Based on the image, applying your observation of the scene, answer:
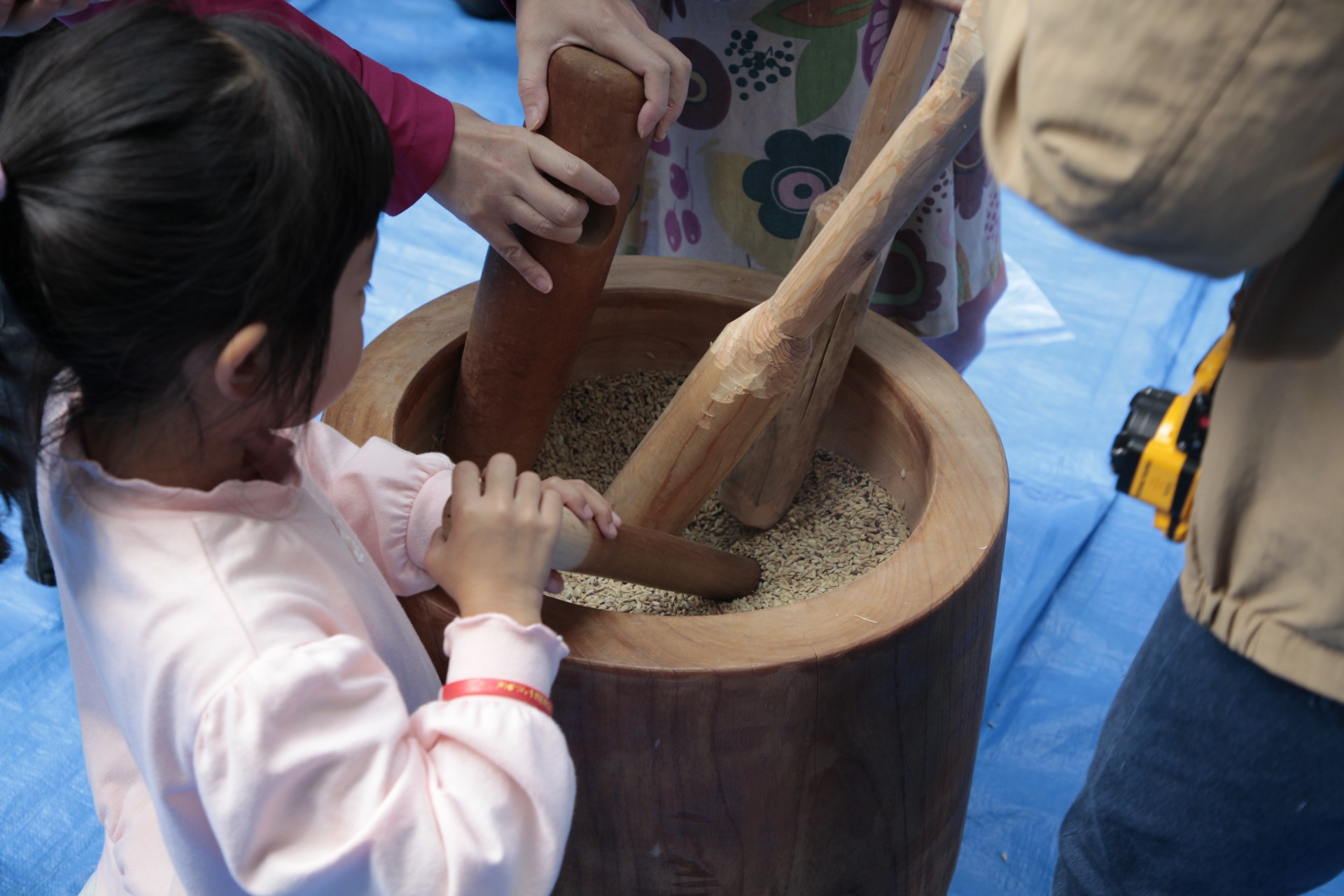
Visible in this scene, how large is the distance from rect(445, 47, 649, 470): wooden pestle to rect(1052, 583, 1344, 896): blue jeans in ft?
2.06

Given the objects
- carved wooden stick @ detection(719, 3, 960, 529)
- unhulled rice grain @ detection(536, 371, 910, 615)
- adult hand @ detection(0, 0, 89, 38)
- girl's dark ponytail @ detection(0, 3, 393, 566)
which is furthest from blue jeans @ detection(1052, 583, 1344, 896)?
adult hand @ detection(0, 0, 89, 38)

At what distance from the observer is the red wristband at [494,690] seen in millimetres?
732

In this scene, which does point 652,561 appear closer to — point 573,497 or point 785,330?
point 573,497

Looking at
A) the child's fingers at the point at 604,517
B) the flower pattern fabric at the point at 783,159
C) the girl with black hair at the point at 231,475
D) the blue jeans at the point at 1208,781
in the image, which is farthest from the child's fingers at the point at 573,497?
the flower pattern fabric at the point at 783,159

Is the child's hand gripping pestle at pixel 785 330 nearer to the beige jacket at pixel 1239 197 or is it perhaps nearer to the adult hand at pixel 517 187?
the adult hand at pixel 517 187

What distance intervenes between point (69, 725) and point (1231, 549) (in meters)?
1.50

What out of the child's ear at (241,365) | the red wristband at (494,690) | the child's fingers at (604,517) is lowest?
the child's fingers at (604,517)

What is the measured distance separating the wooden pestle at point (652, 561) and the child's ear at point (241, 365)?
0.71 ft

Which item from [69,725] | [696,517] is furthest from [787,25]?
[69,725]

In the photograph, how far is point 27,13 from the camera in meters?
0.89

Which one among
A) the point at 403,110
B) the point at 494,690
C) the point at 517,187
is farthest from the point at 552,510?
the point at 403,110

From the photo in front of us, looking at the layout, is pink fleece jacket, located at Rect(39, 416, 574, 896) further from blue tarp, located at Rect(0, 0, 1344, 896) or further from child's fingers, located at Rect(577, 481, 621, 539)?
blue tarp, located at Rect(0, 0, 1344, 896)

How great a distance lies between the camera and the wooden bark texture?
33.8 inches

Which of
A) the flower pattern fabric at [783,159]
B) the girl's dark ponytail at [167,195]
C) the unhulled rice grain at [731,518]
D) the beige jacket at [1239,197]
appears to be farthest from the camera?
the flower pattern fabric at [783,159]
